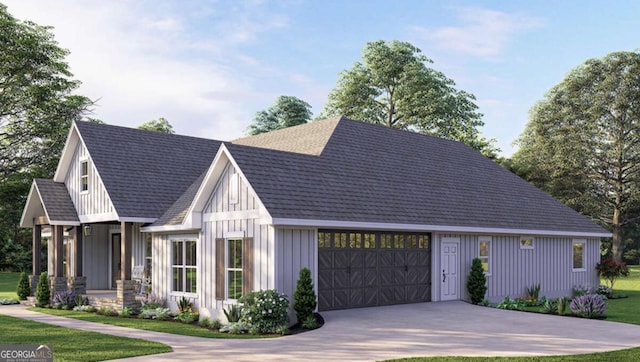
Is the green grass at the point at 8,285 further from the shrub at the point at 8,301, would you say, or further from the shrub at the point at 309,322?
the shrub at the point at 309,322

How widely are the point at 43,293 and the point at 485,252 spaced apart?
614 inches

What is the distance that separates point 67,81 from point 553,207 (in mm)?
31104

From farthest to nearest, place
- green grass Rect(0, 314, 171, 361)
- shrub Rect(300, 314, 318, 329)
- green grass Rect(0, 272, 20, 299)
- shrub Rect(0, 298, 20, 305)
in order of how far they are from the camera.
→ 1. green grass Rect(0, 272, 20, 299)
2. shrub Rect(0, 298, 20, 305)
3. shrub Rect(300, 314, 318, 329)
4. green grass Rect(0, 314, 171, 361)

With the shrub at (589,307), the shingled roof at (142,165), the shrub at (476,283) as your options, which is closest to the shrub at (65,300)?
the shingled roof at (142,165)

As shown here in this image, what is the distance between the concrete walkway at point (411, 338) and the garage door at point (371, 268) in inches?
20.5

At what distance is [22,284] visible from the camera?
25188 mm

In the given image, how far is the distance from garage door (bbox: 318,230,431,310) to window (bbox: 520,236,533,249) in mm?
5302

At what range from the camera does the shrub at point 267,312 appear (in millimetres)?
15305

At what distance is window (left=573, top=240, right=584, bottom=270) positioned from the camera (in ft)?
89.2

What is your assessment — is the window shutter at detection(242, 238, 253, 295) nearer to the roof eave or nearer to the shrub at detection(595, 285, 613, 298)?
the roof eave

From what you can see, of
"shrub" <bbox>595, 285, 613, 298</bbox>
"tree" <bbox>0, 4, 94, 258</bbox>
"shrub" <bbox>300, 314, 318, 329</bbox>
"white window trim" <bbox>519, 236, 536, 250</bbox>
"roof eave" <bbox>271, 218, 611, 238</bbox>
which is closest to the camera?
"shrub" <bbox>300, 314, 318, 329</bbox>

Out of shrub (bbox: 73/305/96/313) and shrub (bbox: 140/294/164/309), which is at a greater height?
shrub (bbox: 140/294/164/309)

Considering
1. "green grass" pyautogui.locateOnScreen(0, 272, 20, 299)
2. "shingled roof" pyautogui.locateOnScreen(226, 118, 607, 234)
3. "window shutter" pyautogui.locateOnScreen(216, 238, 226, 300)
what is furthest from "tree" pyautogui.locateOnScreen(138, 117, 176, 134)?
"window shutter" pyautogui.locateOnScreen(216, 238, 226, 300)

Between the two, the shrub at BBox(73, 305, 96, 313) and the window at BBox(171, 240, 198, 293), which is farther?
the shrub at BBox(73, 305, 96, 313)
